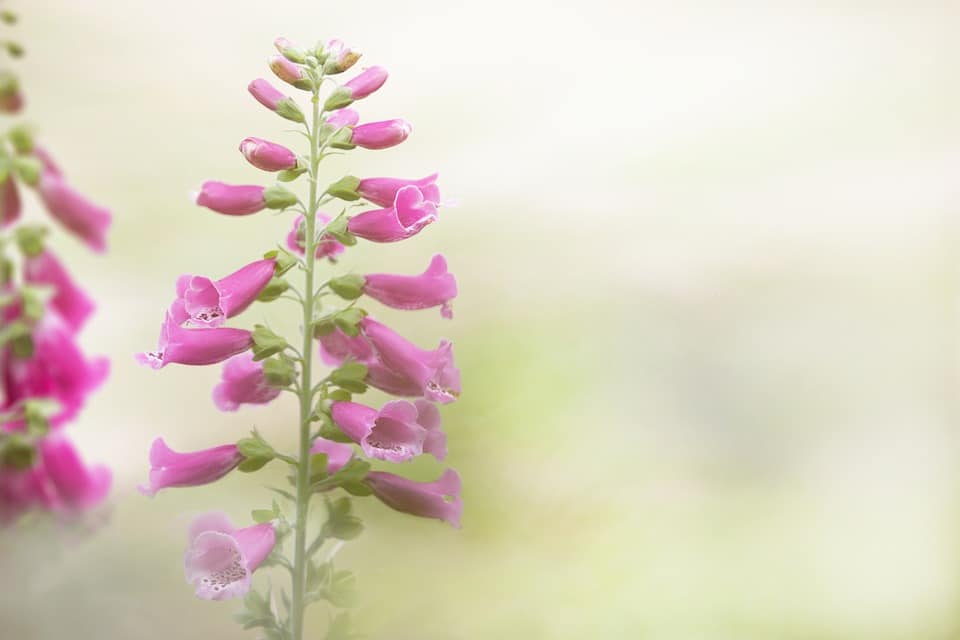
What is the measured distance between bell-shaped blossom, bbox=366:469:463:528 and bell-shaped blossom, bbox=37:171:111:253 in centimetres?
51

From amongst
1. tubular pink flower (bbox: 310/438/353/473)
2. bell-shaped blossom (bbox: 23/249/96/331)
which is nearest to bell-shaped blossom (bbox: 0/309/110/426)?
bell-shaped blossom (bbox: 23/249/96/331)

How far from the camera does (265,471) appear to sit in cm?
120

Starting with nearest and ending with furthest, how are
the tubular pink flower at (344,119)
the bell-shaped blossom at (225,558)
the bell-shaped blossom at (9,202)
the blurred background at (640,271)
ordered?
1. the bell-shaped blossom at (225,558)
2. the tubular pink flower at (344,119)
3. the bell-shaped blossom at (9,202)
4. the blurred background at (640,271)

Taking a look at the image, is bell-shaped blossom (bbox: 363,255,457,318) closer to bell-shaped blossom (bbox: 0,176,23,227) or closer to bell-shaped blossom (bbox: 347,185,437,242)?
bell-shaped blossom (bbox: 347,185,437,242)

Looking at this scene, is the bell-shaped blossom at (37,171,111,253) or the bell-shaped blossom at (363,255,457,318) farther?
the bell-shaped blossom at (37,171,111,253)

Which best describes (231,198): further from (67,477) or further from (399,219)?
(67,477)

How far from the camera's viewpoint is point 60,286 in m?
0.87

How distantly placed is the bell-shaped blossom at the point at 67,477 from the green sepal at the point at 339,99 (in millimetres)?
485

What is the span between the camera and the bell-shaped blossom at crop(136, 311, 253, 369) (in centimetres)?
47

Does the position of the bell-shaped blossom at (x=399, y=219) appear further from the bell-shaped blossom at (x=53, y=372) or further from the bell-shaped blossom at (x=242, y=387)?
the bell-shaped blossom at (x=53, y=372)

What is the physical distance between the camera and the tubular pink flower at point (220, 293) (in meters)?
0.46

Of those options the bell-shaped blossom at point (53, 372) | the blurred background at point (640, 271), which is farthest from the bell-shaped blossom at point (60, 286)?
the blurred background at point (640, 271)

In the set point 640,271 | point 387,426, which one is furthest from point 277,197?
point 640,271

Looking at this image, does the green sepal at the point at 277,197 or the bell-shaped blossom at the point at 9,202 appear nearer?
the green sepal at the point at 277,197
